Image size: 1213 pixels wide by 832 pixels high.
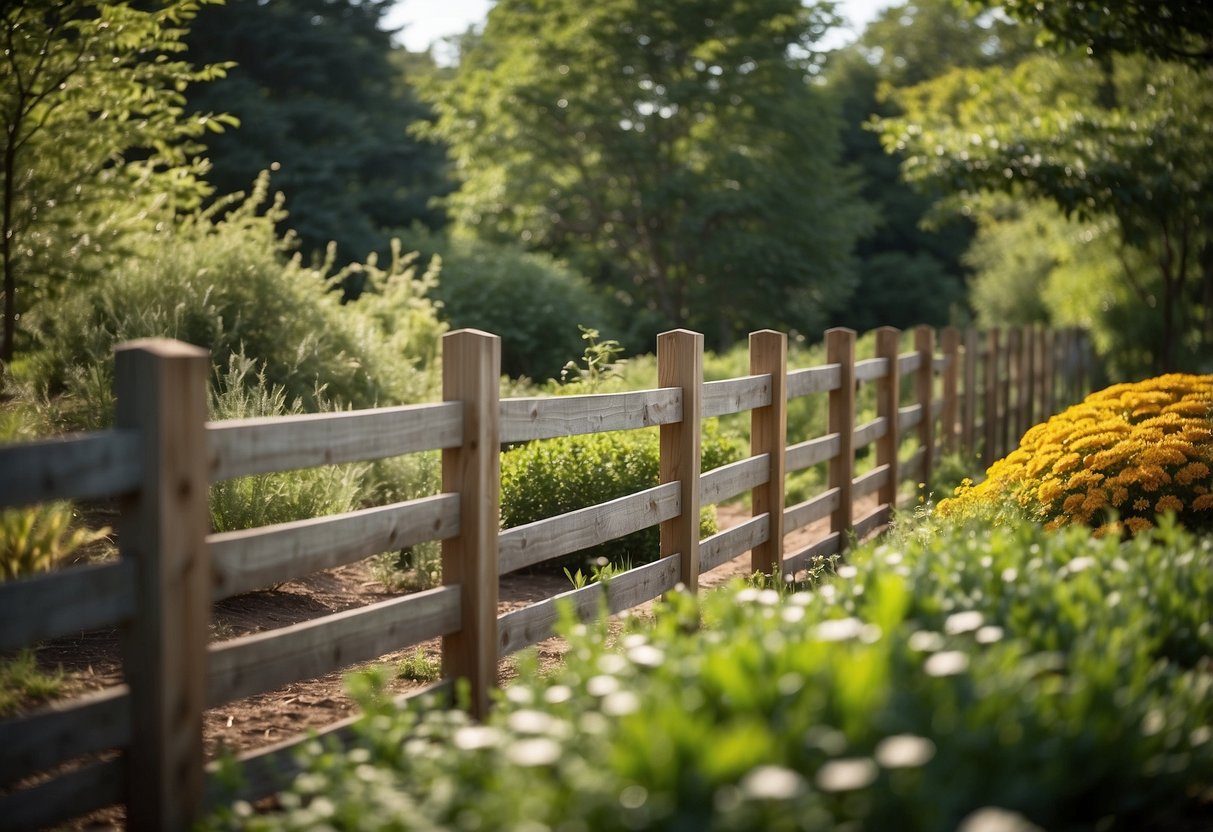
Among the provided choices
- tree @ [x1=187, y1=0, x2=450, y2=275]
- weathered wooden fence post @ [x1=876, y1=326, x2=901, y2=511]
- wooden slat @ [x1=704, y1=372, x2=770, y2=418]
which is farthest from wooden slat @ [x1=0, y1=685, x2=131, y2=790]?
tree @ [x1=187, y1=0, x2=450, y2=275]

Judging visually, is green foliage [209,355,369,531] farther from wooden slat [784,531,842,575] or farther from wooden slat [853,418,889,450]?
wooden slat [853,418,889,450]

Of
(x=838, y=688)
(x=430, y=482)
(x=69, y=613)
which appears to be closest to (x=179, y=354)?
(x=69, y=613)

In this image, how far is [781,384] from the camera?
6723 mm

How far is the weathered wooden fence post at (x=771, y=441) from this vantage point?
6652 millimetres

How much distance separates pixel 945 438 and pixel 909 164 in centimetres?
433

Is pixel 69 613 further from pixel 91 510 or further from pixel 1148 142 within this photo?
pixel 1148 142

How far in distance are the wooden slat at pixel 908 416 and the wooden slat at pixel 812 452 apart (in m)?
1.94

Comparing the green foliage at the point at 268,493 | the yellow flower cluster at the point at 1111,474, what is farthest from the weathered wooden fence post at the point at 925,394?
the green foliage at the point at 268,493

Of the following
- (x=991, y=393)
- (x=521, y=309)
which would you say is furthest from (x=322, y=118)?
(x=991, y=393)

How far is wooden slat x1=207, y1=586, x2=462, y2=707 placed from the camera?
3.22 meters

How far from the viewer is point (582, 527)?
4.92 metres

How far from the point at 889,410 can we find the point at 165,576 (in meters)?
7.38

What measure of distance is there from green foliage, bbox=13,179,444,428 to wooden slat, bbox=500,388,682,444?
3576 millimetres

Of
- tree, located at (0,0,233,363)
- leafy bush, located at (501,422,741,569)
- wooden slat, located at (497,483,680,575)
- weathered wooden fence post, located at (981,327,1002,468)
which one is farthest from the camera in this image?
weathered wooden fence post, located at (981,327,1002,468)
